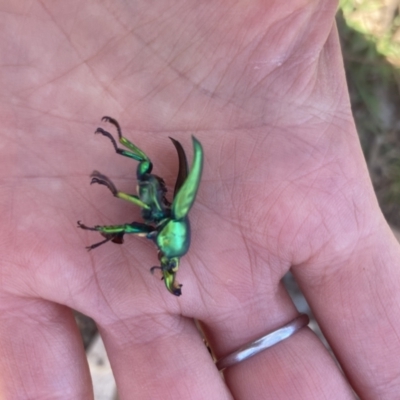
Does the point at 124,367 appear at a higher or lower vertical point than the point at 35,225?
lower

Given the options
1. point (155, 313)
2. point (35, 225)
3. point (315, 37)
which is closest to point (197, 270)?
point (155, 313)

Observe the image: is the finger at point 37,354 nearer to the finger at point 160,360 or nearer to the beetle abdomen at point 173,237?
the finger at point 160,360

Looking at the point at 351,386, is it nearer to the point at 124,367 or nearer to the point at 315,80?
the point at 124,367

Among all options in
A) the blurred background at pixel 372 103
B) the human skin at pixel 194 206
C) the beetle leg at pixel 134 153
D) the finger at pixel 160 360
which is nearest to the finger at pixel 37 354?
the human skin at pixel 194 206

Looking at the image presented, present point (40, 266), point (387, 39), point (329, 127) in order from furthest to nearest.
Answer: point (387, 39)
point (329, 127)
point (40, 266)

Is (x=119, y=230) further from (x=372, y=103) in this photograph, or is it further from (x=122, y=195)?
(x=372, y=103)

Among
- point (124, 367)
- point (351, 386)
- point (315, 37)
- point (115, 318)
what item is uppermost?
point (315, 37)
